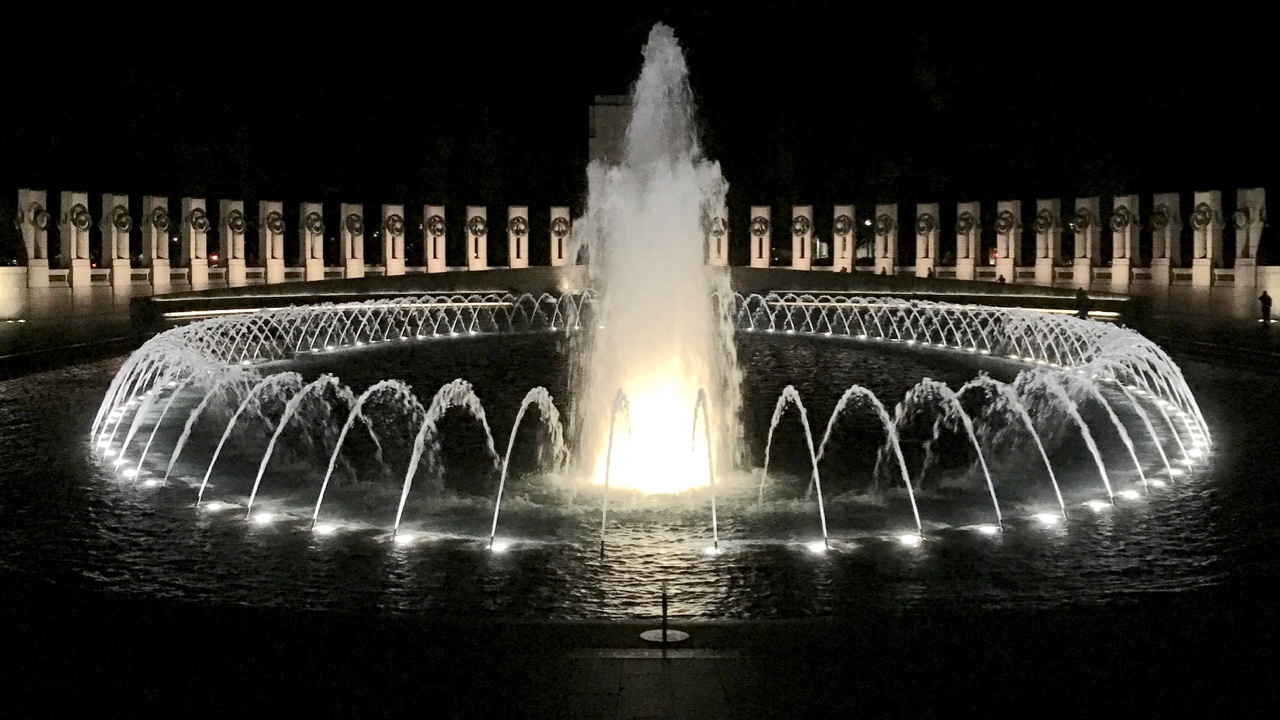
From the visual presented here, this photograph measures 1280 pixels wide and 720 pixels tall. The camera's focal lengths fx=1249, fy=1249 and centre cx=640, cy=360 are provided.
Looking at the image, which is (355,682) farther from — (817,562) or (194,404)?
Result: (194,404)

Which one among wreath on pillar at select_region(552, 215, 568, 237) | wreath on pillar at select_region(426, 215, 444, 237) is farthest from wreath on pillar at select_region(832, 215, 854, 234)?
wreath on pillar at select_region(426, 215, 444, 237)

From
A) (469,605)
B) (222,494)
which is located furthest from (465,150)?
(469,605)

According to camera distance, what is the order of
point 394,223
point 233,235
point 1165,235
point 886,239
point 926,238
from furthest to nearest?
point 886,239 < point 394,223 < point 926,238 < point 233,235 < point 1165,235

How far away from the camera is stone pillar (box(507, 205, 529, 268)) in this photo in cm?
5109

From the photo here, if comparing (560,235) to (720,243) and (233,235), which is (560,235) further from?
(233,235)

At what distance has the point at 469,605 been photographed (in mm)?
8109

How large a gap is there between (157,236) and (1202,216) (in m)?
36.3

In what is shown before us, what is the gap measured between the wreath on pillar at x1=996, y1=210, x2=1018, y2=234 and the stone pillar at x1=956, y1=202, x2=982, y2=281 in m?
1.34

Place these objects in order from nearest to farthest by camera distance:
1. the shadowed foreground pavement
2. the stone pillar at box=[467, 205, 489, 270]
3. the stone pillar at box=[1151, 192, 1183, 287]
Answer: the shadowed foreground pavement, the stone pillar at box=[1151, 192, 1183, 287], the stone pillar at box=[467, 205, 489, 270]

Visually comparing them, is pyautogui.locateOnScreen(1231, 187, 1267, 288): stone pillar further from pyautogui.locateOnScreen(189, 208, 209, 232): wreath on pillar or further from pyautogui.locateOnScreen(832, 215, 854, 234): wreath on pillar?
pyautogui.locateOnScreen(189, 208, 209, 232): wreath on pillar

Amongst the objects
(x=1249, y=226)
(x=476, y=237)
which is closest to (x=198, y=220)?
(x=476, y=237)

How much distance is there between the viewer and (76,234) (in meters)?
42.3

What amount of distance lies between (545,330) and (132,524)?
23891 mm

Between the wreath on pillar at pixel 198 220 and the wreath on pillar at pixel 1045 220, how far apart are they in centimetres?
3036
